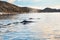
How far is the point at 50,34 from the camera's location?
7.63 ft

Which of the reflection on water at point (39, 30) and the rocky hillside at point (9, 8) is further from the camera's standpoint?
the rocky hillside at point (9, 8)

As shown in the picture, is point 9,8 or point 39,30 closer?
point 39,30

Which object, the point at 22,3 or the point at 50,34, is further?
the point at 22,3

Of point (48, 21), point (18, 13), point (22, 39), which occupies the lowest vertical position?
point (22, 39)

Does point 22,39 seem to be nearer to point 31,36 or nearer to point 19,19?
point 31,36

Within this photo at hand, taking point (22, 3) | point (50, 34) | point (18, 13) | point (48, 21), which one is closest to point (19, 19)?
point (18, 13)

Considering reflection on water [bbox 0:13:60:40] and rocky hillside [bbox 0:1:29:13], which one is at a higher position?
rocky hillside [bbox 0:1:29:13]

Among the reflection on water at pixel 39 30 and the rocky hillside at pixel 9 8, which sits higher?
the rocky hillside at pixel 9 8

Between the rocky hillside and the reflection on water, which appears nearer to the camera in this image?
the reflection on water

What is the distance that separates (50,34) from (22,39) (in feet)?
1.37

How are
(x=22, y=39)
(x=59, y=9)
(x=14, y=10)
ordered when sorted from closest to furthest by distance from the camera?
(x=22, y=39), (x=59, y=9), (x=14, y=10)

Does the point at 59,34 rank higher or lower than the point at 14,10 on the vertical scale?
lower

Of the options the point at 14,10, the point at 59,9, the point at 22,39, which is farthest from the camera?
the point at 14,10

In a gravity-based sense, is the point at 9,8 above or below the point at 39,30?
above
